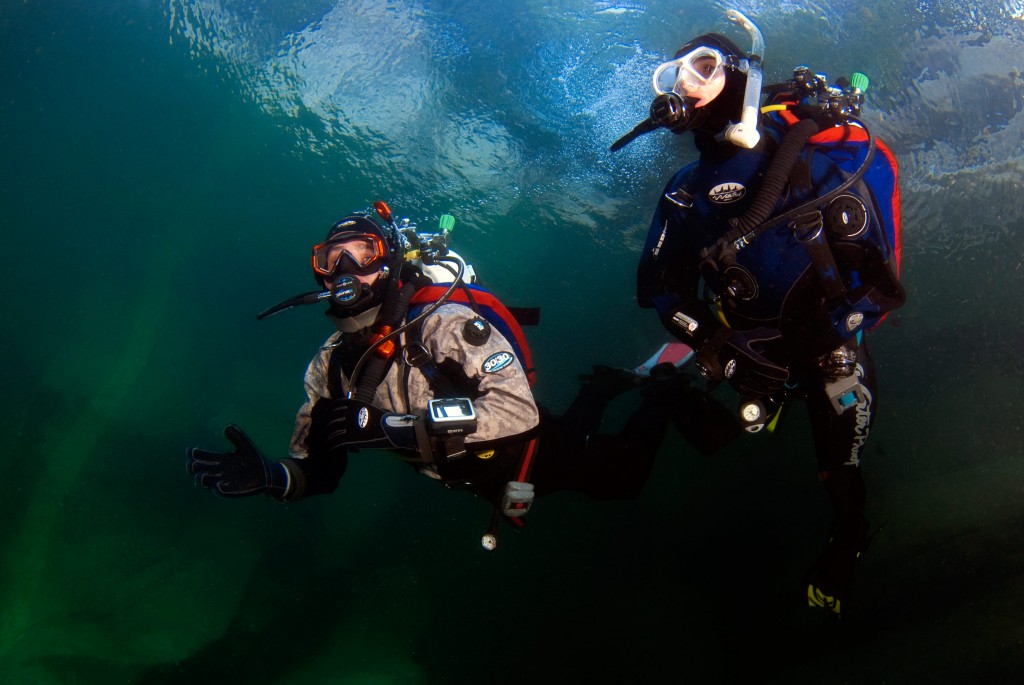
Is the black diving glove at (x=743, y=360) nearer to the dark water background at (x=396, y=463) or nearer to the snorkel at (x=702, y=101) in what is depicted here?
the snorkel at (x=702, y=101)

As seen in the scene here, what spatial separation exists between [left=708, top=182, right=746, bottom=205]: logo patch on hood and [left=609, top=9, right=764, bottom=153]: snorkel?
0.98 feet

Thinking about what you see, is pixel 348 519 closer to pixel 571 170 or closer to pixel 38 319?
pixel 38 319

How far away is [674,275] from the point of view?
3.94 metres

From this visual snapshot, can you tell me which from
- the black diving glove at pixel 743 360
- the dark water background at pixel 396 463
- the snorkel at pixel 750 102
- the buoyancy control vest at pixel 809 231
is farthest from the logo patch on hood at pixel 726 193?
the dark water background at pixel 396 463

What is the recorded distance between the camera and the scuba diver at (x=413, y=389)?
2.98 meters

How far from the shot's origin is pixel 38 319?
11.3 metres

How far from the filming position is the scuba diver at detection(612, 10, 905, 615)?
279 centimetres

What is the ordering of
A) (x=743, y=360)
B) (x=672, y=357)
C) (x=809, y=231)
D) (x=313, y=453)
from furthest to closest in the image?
(x=672, y=357) < (x=313, y=453) < (x=743, y=360) < (x=809, y=231)

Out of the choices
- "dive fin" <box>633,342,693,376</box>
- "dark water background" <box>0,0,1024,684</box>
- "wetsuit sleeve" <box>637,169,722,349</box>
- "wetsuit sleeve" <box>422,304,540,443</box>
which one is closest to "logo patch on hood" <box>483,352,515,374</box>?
"wetsuit sleeve" <box>422,304,540,443</box>

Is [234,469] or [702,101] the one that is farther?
[234,469]

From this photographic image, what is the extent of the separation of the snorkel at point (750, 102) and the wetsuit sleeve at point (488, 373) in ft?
5.84

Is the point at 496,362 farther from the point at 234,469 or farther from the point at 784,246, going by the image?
the point at 784,246

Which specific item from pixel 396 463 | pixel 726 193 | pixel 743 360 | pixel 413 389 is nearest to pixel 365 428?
pixel 413 389

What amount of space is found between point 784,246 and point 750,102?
96 cm
